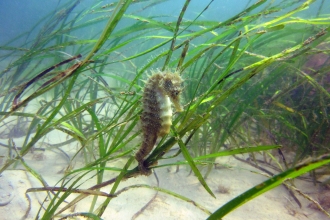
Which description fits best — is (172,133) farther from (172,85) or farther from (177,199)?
(177,199)

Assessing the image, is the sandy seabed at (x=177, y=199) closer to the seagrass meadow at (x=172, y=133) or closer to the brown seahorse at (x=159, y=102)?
the seagrass meadow at (x=172, y=133)

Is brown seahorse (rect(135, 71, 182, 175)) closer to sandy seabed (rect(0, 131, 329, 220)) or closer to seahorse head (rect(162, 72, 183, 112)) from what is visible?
seahorse head (rect(162, 72, 183, 112))

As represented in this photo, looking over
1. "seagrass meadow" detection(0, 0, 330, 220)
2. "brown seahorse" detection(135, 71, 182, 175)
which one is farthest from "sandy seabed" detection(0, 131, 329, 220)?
"brown seahorse" detection(135, 71, 182, 175)

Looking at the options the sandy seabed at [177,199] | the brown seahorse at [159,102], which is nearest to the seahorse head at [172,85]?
the brown seahorse at [159,102]

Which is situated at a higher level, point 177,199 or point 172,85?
point 172,85

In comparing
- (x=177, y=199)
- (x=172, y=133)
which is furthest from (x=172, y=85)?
(x=177, y=199)

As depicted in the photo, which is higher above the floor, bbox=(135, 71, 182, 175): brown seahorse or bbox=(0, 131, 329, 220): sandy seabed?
bbox=(135, 71, 182, 175): brown seahorse

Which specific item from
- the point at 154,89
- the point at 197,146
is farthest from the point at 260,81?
the point at 154,89

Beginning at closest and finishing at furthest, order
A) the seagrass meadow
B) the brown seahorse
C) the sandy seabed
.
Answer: the brown seahorse, the seagrass meadow, the sandy seabed
